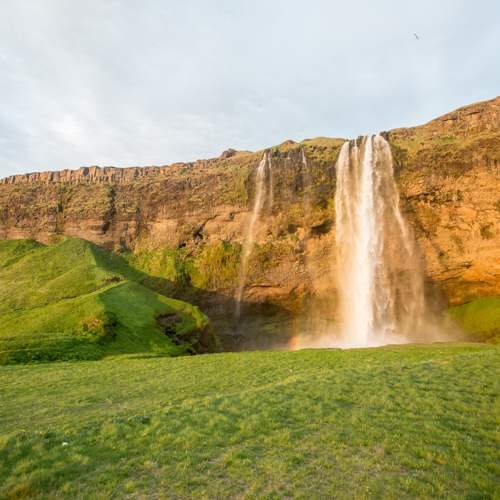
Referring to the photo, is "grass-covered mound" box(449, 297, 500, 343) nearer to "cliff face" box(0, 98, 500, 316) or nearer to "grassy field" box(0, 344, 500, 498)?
"cliff face" box(0, 98, 500, 316)

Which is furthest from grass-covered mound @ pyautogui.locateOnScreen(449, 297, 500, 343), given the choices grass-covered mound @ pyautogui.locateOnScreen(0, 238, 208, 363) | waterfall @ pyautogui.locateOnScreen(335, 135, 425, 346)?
grass-covered mound @ pyautogui.locateOnScreen(0, 238, 208, 363)

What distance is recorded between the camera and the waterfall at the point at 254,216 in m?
58.5

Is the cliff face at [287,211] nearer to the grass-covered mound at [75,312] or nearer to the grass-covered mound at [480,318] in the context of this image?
the grass-covered mound at [480,318]

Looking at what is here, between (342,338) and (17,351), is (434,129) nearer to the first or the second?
(342,338)

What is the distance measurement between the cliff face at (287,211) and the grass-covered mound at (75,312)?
47.8 feet

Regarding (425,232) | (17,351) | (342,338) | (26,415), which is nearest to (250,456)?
(26,415)

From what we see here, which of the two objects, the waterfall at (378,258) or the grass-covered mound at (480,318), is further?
the waterfall at (378,258)

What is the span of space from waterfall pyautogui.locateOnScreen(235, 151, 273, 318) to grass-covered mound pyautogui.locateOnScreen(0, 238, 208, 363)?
1456 centimetres

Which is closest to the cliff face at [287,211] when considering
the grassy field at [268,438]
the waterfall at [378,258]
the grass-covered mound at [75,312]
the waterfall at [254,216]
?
the waterfall at [254,216]

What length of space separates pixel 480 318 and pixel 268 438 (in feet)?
162

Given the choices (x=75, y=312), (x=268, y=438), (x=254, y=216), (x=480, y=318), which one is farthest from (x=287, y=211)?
(x=268, y=438)

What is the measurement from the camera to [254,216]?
60.4 metres

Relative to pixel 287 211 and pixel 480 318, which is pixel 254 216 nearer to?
pixel 287 211

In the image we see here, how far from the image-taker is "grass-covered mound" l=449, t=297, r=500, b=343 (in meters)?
46.6
